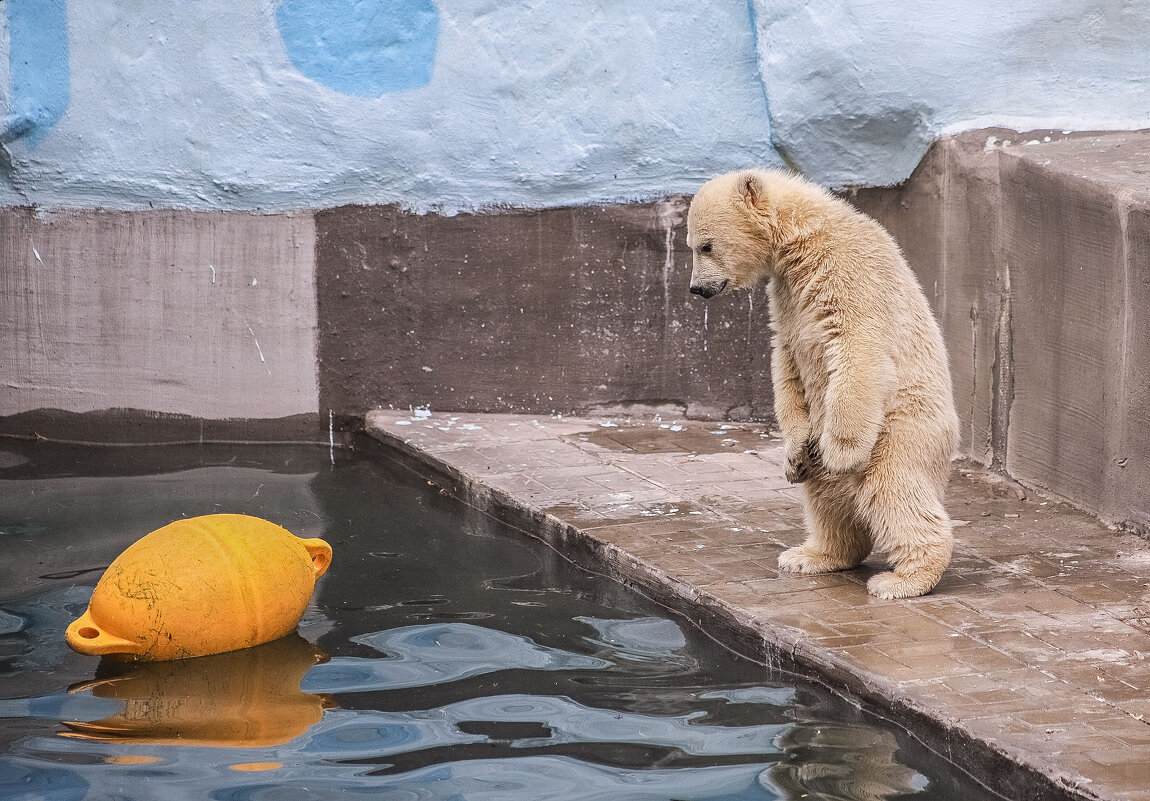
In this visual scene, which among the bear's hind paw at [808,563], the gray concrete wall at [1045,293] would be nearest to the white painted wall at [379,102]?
the gray concrete wall at [1045,293]

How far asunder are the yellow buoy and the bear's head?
1.94m

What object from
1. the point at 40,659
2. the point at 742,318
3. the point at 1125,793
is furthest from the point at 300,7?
the point at 1125,793

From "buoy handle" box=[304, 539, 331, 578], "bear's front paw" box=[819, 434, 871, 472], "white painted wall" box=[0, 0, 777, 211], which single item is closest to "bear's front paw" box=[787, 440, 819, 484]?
"bear's front paw" box=[819, 434, 871, 472]

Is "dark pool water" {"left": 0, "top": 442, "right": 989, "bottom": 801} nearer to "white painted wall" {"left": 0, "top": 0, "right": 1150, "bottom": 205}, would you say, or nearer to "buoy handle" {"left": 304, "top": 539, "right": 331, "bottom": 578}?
"buoy handle" {"left": 304, "top": 539, "right": 331, "bottom": 578}

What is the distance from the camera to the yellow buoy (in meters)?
4.15

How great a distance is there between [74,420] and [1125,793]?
663 centimetres

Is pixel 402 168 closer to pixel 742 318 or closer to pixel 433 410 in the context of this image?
pixel 433 410

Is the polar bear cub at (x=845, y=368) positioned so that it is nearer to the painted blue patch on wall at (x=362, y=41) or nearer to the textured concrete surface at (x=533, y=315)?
the textured concrete surface at (x=533, y=315)

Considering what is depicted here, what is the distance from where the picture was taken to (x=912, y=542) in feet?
15.0

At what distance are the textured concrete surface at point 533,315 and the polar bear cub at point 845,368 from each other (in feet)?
8.92

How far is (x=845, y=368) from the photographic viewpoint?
15.0 ft

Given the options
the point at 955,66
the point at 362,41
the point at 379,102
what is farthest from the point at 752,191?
the point at 362,41

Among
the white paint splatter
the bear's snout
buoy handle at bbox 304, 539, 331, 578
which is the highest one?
Result: the bear's snout

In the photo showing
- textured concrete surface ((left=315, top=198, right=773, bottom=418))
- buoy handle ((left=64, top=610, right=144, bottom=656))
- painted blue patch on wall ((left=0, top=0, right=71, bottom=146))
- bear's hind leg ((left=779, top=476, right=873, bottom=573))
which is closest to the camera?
buoy handle ((left=64, top=610, right=144, bottom=656))
